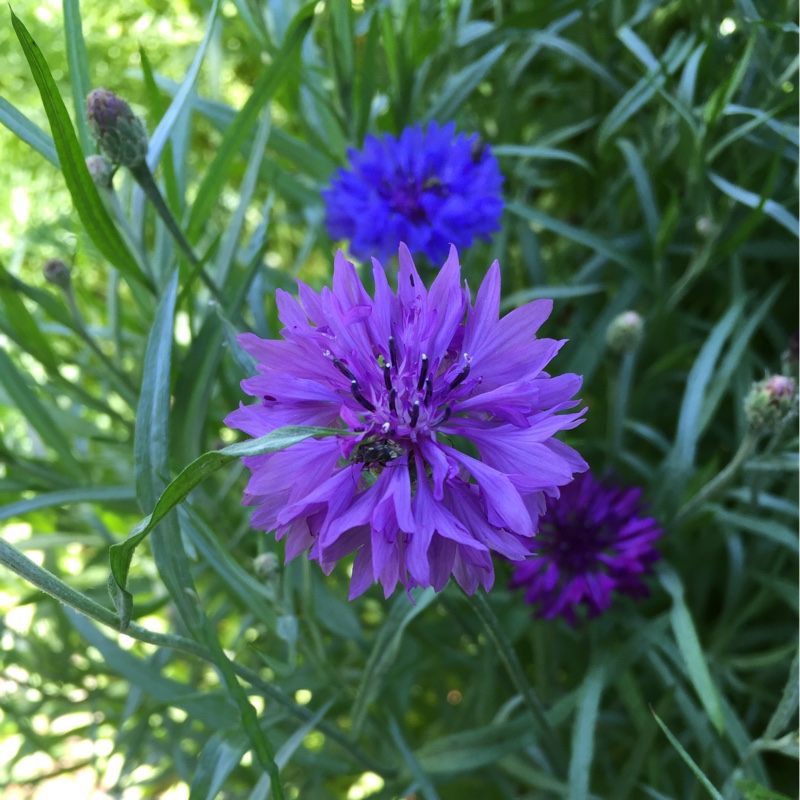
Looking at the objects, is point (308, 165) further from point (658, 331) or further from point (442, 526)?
point (442, 526)

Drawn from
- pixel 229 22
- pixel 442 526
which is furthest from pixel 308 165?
pixel 442 526

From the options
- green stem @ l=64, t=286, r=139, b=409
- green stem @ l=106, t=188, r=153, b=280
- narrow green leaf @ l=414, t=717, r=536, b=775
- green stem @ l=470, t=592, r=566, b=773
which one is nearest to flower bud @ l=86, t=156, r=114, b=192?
green stem @ l=106, t=188, r=153, b=280

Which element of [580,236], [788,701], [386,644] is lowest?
[788,701]

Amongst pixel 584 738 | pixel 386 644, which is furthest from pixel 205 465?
pixel 584 738

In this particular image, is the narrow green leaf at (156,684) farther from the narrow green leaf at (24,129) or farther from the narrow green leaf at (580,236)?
the narrow green leaf at (580,236)

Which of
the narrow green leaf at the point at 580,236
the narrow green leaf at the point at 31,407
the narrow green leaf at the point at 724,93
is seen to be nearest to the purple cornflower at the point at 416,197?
the narrow green leaf at the point at 580,236

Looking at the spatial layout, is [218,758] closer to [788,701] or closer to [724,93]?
[788,701]
